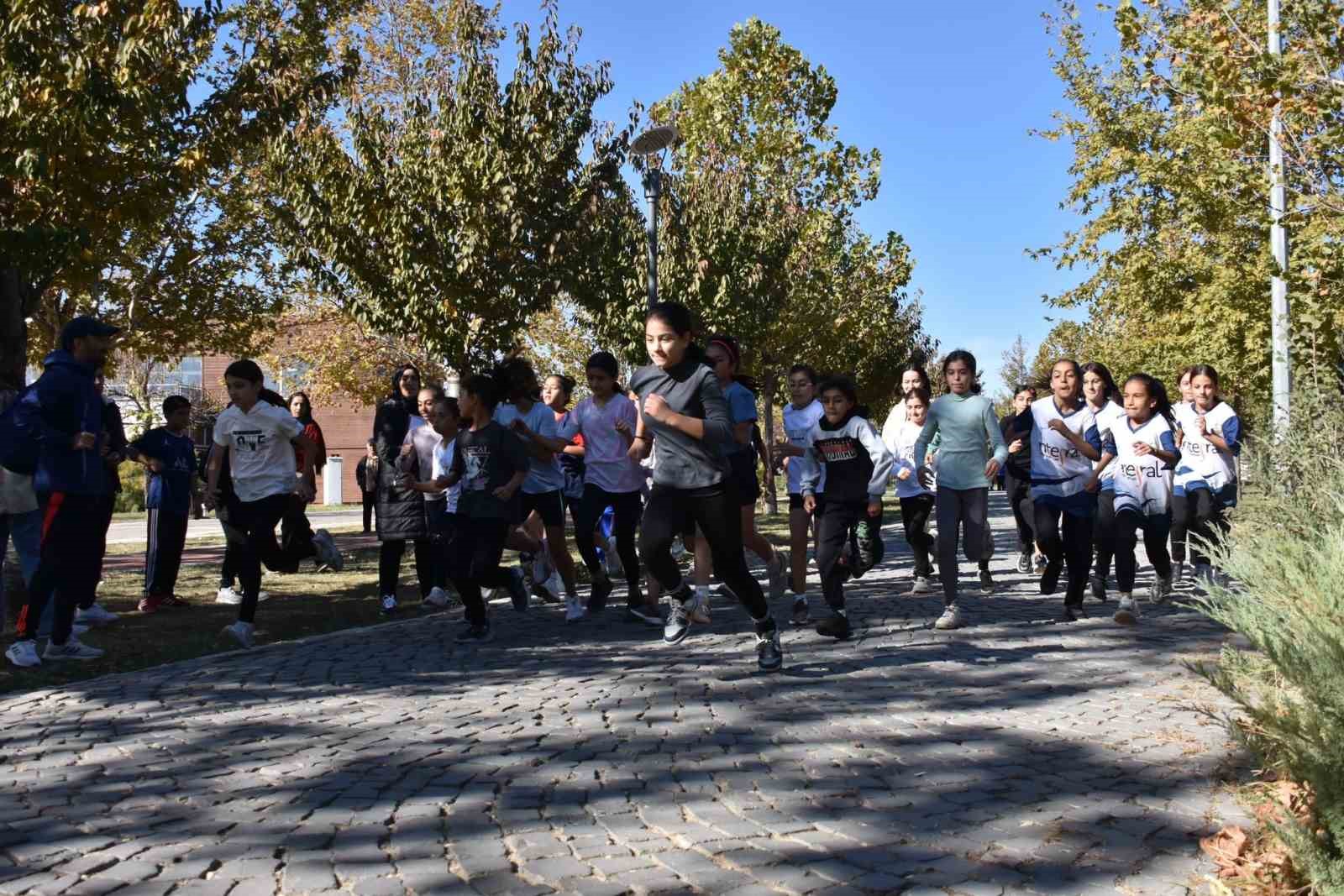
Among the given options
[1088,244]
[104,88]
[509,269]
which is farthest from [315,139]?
[1088,244]

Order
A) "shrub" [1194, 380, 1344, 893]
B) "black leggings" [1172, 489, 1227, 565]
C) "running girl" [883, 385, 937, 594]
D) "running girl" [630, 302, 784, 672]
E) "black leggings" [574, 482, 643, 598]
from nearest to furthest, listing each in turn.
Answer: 1. "shrub" [1194, 380, 1344, 893]
2. "running girl" [630, 302, 784, 672]
3. "black leggings" [574, 482, 643, 598]
4. "black leggings" [1172, 489, 1227, 565]
5. "running girl" [883, 385, 937, 594]

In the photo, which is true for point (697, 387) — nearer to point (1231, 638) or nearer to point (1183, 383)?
point (1231, 638)

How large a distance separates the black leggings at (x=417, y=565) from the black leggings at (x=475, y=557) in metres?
1.98

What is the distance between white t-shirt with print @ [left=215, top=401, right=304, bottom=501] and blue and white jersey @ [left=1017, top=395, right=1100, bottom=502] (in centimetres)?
522

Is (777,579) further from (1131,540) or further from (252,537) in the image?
(252,537)

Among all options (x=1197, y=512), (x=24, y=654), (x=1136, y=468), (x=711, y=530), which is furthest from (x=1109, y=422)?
(x=24, y=654)

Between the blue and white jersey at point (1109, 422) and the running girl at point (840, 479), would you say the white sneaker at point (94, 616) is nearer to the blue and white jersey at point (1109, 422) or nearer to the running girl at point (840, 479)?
the running girl at point (840, 479)

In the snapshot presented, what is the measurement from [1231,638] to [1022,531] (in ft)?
18.3

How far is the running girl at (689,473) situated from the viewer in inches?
276

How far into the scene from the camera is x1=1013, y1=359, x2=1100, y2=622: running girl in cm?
953

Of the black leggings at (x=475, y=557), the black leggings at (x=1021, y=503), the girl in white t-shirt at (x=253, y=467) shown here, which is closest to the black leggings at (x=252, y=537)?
the girl in white t-shirt at (x=253, y=467)

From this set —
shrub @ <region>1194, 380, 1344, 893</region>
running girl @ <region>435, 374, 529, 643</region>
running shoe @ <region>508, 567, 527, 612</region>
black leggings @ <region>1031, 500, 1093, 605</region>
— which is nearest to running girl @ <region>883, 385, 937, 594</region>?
black leggings @ <region>1031, 500, 1093, 605</region>

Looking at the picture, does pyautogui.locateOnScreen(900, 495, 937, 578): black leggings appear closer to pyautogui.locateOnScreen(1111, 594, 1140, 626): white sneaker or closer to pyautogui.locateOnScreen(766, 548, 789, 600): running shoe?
pyautogui.locateOnScreen(766, 548, 789, 600): running shoe

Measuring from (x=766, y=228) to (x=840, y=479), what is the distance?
1677cm
